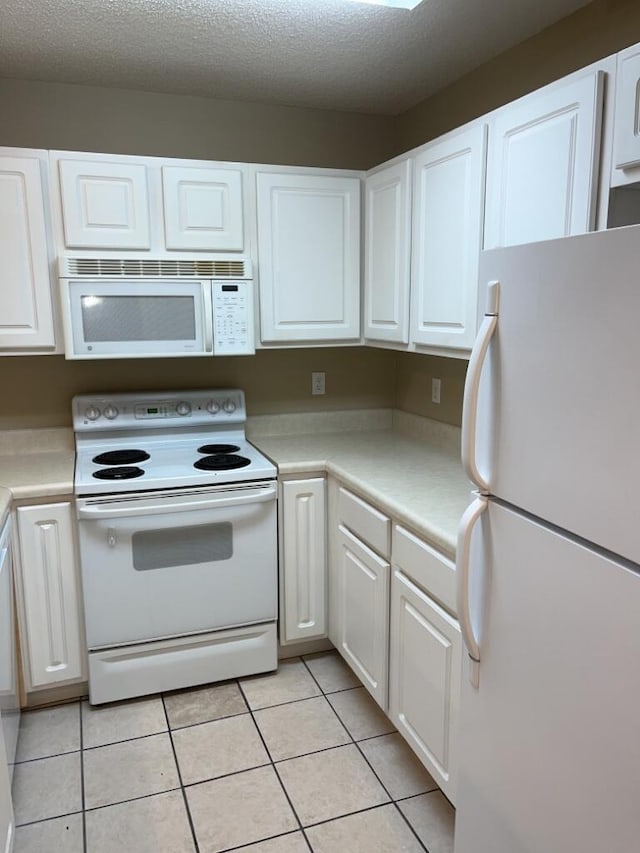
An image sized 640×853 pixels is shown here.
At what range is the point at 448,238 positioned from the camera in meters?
2.11

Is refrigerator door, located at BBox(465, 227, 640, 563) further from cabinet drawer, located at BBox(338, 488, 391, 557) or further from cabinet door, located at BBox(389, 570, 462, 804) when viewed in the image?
cabinet drawer, located at BBox(338, 488, 391, 557)

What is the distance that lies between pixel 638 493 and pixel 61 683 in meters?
2.28

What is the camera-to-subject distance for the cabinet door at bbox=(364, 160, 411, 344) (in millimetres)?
2406

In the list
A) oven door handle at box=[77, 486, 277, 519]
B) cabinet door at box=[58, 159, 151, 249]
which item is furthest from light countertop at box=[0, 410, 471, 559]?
cabinet door at box=[58, 159, 151, 249]

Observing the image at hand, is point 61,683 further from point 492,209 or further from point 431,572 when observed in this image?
point 492,209

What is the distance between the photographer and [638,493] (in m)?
0.93

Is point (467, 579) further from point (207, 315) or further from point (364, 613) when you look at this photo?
point (207, 315)

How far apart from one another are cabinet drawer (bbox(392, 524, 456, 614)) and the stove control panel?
1203 millimetres

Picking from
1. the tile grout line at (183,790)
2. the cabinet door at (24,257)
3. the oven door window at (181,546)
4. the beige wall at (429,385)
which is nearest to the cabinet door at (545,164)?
the beige wall at (429,385)

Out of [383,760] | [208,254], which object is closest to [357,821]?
[383,760]

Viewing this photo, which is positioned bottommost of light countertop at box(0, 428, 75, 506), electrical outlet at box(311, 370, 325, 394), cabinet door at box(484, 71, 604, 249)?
light countertop at box(0, 428, 75, 506)

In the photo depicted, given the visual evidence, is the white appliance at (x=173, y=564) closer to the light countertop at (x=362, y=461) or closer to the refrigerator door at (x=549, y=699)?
the light countertop at (x=362, y=461)

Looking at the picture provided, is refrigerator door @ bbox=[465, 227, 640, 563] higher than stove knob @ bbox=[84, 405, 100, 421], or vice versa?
refrigerator door @ bbox=[465, 227, 640, 563]

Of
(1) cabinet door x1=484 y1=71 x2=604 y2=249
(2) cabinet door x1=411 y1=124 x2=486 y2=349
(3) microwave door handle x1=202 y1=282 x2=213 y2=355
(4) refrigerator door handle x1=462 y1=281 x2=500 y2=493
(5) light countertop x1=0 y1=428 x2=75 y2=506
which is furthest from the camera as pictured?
(3) microwave door handle x1=202 y1=282 x2=213 y2=355
